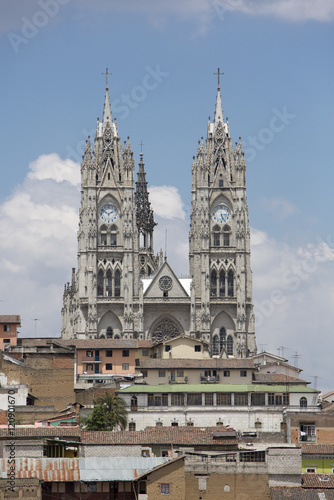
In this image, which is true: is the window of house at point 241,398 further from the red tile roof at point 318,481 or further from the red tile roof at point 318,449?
the red tile roof at point 318,481

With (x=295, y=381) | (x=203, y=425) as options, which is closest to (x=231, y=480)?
(x=203, y=425)

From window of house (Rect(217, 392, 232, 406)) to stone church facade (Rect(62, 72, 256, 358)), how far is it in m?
43.2

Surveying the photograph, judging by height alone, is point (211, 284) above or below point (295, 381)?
above

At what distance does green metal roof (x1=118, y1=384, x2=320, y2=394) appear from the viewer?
3361 inches

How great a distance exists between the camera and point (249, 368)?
314 ft

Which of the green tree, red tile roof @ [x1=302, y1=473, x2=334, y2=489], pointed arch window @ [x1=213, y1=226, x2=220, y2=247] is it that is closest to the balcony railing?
the green tree

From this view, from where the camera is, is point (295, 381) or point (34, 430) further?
point (295, 381)

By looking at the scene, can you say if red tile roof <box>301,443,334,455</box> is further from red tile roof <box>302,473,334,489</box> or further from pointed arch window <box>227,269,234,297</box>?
pointed arch window <box>227,269,234,297</box>

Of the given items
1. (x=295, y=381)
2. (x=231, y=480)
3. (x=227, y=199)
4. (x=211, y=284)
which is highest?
(x=227, y=199)

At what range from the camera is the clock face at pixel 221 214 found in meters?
135

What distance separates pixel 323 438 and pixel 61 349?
30.9 meters

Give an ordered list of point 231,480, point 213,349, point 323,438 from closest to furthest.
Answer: point 231,480 < point 323,438 < point 213,349

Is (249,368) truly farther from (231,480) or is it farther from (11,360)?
(231,480)

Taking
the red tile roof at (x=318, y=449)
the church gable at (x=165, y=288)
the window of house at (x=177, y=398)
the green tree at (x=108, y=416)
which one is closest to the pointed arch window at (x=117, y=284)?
the church gable at (x=165, y=288)
